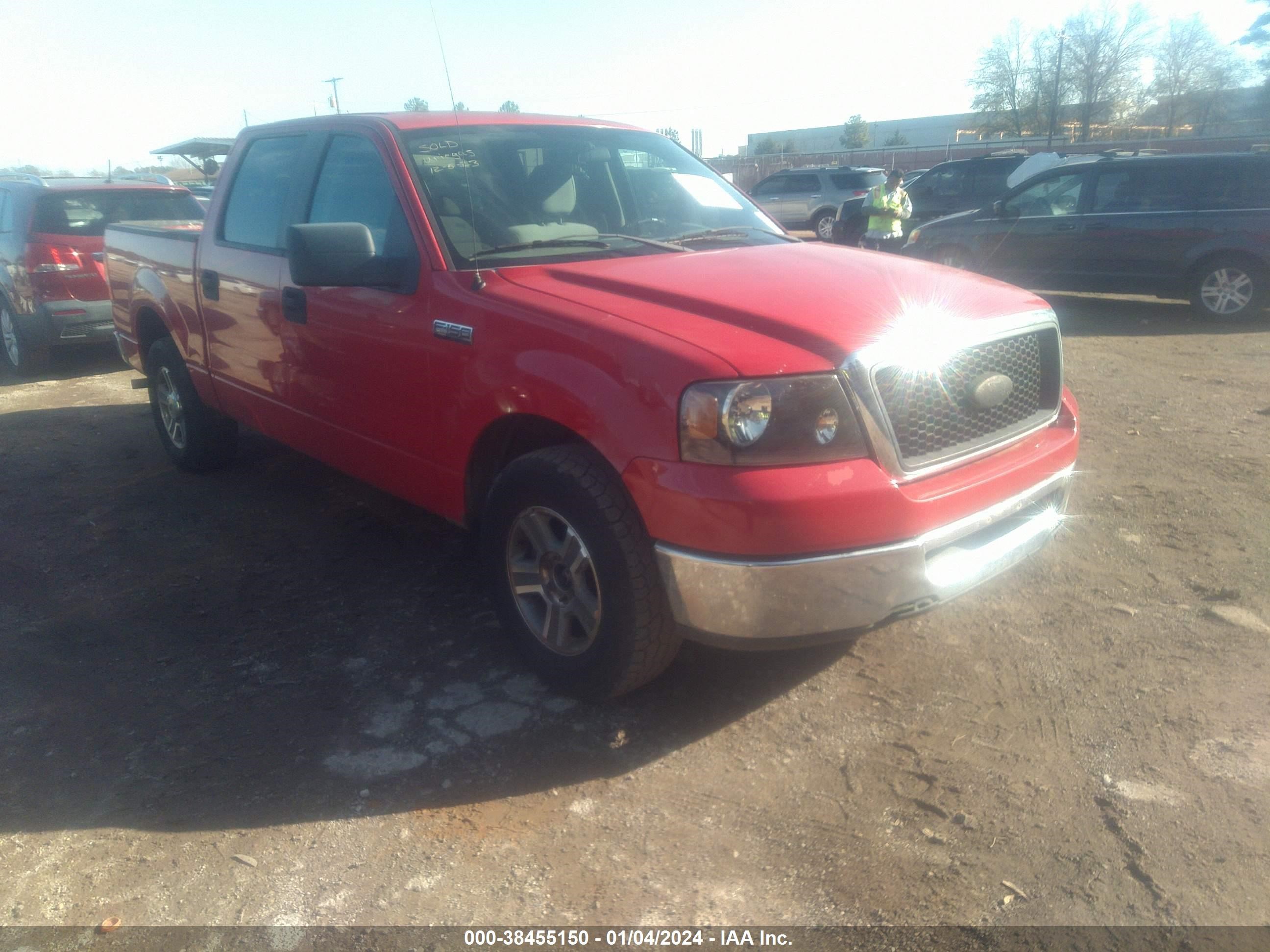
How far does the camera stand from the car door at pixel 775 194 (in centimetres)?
2217

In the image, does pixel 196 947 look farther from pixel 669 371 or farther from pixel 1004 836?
pixel 1004 836

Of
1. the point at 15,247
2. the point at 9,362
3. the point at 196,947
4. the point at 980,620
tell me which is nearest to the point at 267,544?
the point at 196,947

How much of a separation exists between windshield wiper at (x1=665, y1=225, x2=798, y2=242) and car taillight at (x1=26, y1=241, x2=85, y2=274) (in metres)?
7.03

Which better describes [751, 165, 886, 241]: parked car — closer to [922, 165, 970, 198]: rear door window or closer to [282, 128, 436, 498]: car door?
[922, 165, 970, 198]: rear door window

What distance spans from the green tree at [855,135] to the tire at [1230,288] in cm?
5205

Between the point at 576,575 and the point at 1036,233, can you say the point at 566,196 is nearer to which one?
the point at 576,575

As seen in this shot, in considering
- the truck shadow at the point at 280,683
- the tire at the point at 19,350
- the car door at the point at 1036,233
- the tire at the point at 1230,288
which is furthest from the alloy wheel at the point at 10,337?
the tire at the point at 1230,288

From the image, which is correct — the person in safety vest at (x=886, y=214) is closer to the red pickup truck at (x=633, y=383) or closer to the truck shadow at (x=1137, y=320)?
the truck shadow at (x=1137, y=320)

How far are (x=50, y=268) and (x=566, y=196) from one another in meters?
6.79

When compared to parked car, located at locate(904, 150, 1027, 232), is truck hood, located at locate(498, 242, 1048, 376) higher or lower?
higher

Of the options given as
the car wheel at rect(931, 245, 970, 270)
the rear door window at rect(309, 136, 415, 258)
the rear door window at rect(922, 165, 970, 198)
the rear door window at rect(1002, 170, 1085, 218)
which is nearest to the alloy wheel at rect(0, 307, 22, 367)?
the rear door window at rect(309, 136, 415, 258)

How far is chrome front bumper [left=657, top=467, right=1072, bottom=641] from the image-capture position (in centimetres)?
256

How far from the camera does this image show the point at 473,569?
4344 millimetres

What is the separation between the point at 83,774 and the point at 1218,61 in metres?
60.4
